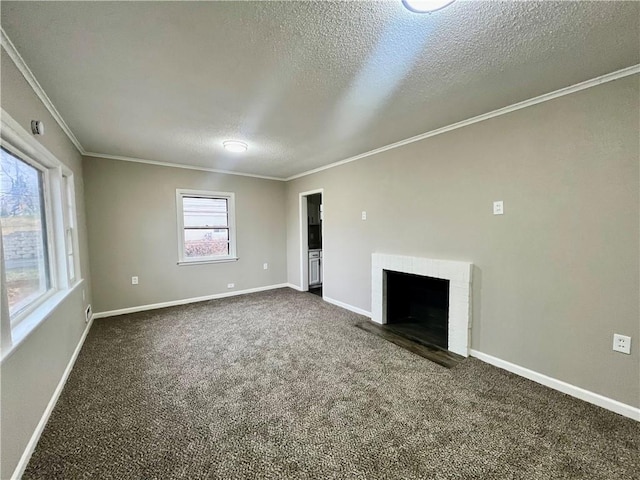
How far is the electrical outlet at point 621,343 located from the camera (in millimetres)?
1810

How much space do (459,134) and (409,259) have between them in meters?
1.43

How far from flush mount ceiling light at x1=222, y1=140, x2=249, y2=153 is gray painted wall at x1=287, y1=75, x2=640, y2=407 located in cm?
199

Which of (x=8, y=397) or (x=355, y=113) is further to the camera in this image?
(x=355, y=113)

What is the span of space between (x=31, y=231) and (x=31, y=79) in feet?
3.59

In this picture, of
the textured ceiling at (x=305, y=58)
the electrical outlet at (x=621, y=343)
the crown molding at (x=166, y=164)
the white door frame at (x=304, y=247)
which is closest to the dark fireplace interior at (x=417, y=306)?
the electrical outlet at (x=621, y=343)

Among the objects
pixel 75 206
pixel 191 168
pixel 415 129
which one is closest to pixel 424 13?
pixel 415 129

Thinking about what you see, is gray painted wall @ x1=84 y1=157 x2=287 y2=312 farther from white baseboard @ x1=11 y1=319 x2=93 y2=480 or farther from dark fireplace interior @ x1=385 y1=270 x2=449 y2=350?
dark fireplace interior @ x1=385 y1=270 x2=449 y2=350

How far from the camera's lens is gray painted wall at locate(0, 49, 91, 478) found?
4.35ft

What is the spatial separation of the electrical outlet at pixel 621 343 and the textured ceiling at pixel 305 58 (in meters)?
1.80

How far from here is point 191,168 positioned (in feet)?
14.6

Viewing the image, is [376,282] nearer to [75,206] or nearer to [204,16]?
[204,16]

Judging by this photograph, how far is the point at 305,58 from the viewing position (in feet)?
5.32

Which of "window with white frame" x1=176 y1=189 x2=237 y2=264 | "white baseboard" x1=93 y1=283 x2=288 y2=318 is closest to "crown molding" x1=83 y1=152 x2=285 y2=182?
"window with white frame" x1=176 y1=189 x2=237 y2=264

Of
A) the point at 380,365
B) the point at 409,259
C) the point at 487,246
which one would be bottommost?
the point at 380,365
